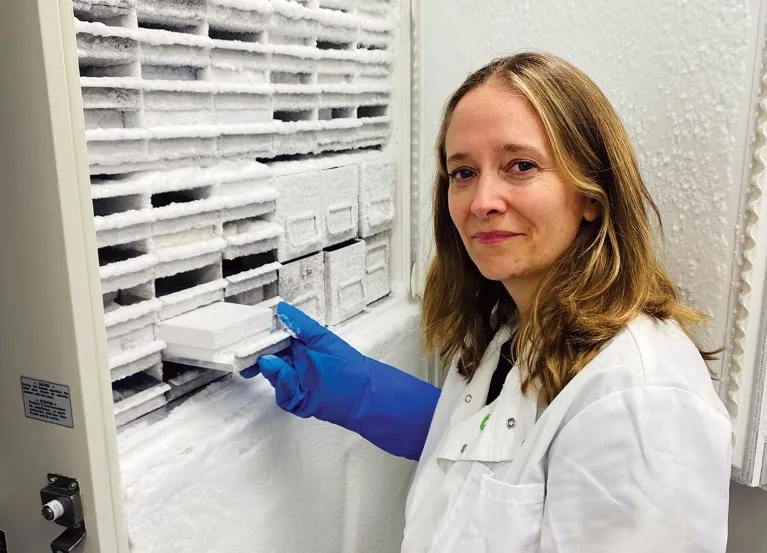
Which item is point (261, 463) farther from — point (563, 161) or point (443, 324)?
point (563, 161)

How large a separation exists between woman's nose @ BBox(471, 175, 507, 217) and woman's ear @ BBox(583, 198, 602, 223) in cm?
13

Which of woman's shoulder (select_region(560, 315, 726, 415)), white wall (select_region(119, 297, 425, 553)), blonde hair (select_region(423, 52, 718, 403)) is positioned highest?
blonde hair (select_region(423, 52, 718, 403))

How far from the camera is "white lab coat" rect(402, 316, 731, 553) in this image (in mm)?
784

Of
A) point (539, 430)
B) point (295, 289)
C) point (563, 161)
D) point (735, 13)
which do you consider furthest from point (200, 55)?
point (735, 13)

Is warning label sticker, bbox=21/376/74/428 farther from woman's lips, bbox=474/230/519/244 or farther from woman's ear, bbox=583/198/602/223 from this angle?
woman's ear, bbox=583/198/602/223

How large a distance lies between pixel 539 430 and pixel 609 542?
16cm

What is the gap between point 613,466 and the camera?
792 mm

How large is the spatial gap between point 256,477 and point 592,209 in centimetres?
66

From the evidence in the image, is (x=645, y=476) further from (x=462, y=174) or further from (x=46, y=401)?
(x=46, y=401)

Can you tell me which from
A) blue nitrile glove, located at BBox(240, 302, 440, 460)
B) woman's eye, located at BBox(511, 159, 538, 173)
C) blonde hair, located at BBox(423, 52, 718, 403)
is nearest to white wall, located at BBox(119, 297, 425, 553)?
blue nitrile glove, located at BBox(240, 302, 440, 460)

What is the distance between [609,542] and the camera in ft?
2.62

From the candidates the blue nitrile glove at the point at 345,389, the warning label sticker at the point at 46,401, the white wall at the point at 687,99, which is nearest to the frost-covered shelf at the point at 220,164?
the blue nitrile glove at the point at 345,389

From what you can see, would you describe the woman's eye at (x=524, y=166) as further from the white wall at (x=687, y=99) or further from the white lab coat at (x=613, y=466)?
the white wall at (x=687, y=99)

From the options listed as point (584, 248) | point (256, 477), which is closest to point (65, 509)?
point (256, 477)
